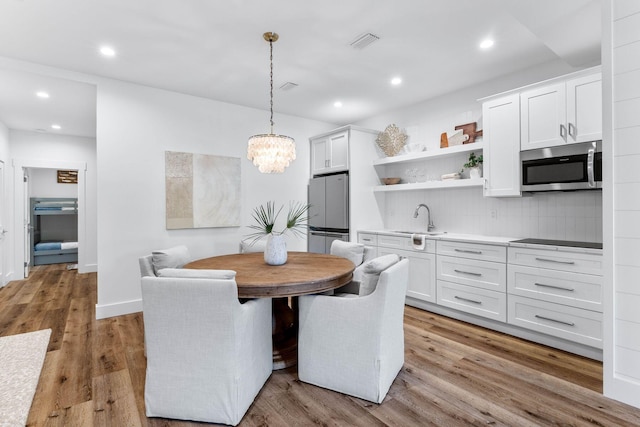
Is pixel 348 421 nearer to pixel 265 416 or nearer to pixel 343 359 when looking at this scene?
pixel 343 359

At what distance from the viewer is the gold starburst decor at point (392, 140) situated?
4.60 m

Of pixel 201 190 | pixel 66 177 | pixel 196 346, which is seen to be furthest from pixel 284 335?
pixel 66 177

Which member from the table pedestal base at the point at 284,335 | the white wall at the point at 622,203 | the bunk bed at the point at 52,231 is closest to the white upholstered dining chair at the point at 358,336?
the table pedestal base at the point at 284,335

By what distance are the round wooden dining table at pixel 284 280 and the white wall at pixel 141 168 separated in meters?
1.46

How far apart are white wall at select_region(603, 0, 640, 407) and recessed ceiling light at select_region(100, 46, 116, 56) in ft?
12.5

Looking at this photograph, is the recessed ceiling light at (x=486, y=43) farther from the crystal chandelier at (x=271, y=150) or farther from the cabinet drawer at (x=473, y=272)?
the cabinet drawer at (x=473, y=272)

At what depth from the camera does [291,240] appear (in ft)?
16.6

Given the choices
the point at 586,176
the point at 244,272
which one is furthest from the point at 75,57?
the point at 586,176

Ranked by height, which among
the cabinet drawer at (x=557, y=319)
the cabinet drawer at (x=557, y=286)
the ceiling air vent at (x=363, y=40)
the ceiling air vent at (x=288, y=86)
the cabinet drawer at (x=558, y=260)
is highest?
the ceiling air vent at (x=288, y=86)

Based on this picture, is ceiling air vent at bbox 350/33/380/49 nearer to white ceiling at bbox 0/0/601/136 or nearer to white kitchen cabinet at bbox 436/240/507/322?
white ceiling at bbox 0/0/601/136

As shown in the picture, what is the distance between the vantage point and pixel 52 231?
7859 mm

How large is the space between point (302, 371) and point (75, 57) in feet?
11.7

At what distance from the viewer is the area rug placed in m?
1.94

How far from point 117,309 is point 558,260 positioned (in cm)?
450
